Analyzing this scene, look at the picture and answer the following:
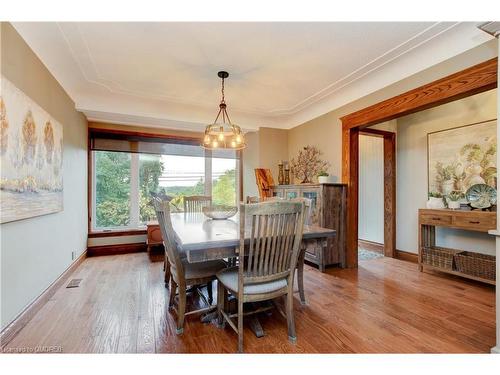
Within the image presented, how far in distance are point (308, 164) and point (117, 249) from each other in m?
3.60

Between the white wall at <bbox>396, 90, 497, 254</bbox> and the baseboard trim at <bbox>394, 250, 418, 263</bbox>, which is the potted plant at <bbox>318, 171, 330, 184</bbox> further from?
the baseboard trim at <bbox>394, 250, 418, 263</bbox>

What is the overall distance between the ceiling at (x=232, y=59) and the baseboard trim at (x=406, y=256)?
2.55 m

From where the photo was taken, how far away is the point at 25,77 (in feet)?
6.57

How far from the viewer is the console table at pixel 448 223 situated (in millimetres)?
2703

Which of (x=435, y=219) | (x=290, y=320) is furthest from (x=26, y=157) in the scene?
(x=435, y=219)

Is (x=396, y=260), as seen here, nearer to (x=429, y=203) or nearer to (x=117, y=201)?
(x=429, y=203)

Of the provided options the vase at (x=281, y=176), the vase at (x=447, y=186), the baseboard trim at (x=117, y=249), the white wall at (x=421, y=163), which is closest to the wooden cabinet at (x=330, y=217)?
the vase at (x=281, y=176)

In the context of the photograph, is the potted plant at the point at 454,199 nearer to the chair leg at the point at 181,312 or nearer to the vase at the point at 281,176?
the vase at the point at 281,176

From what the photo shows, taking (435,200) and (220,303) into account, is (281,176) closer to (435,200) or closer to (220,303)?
(435,200)

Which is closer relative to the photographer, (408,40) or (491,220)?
(408,40)

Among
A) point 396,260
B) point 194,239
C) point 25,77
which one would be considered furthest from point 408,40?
point 25,77
